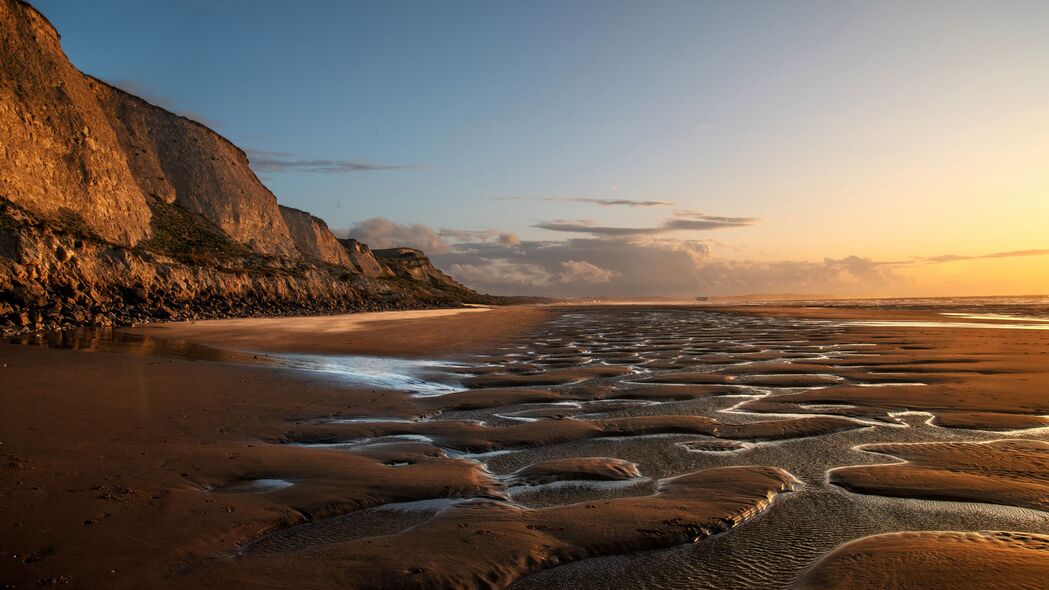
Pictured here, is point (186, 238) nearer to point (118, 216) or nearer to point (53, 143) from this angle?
point (118, 216)

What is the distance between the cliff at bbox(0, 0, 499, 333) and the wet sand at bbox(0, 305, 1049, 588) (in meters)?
13.2

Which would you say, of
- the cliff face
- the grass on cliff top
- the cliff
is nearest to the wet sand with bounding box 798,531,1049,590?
the cliff

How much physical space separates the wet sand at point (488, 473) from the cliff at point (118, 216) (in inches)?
518

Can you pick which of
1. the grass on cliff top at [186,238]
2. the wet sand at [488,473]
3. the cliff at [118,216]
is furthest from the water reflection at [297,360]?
the grass on cliff top at [186,238]

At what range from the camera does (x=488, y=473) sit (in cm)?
586

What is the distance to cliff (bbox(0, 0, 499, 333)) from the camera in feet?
75.1

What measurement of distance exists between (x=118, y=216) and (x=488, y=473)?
42270 millimetres

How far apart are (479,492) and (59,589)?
283 cm

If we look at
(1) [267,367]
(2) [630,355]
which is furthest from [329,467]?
(2) [630,355]

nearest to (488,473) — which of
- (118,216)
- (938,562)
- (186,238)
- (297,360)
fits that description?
(938,562)

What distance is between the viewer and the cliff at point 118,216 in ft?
75.1

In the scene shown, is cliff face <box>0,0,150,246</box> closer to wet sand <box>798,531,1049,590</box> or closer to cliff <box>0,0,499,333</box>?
cliff <box>0,0,499,333</box>

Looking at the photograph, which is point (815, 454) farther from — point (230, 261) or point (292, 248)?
point (292, 248)

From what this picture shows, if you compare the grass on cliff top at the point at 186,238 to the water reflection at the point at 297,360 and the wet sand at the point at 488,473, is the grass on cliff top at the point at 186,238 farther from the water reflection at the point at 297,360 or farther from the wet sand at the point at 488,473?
the wet sand at the point at 488,473
